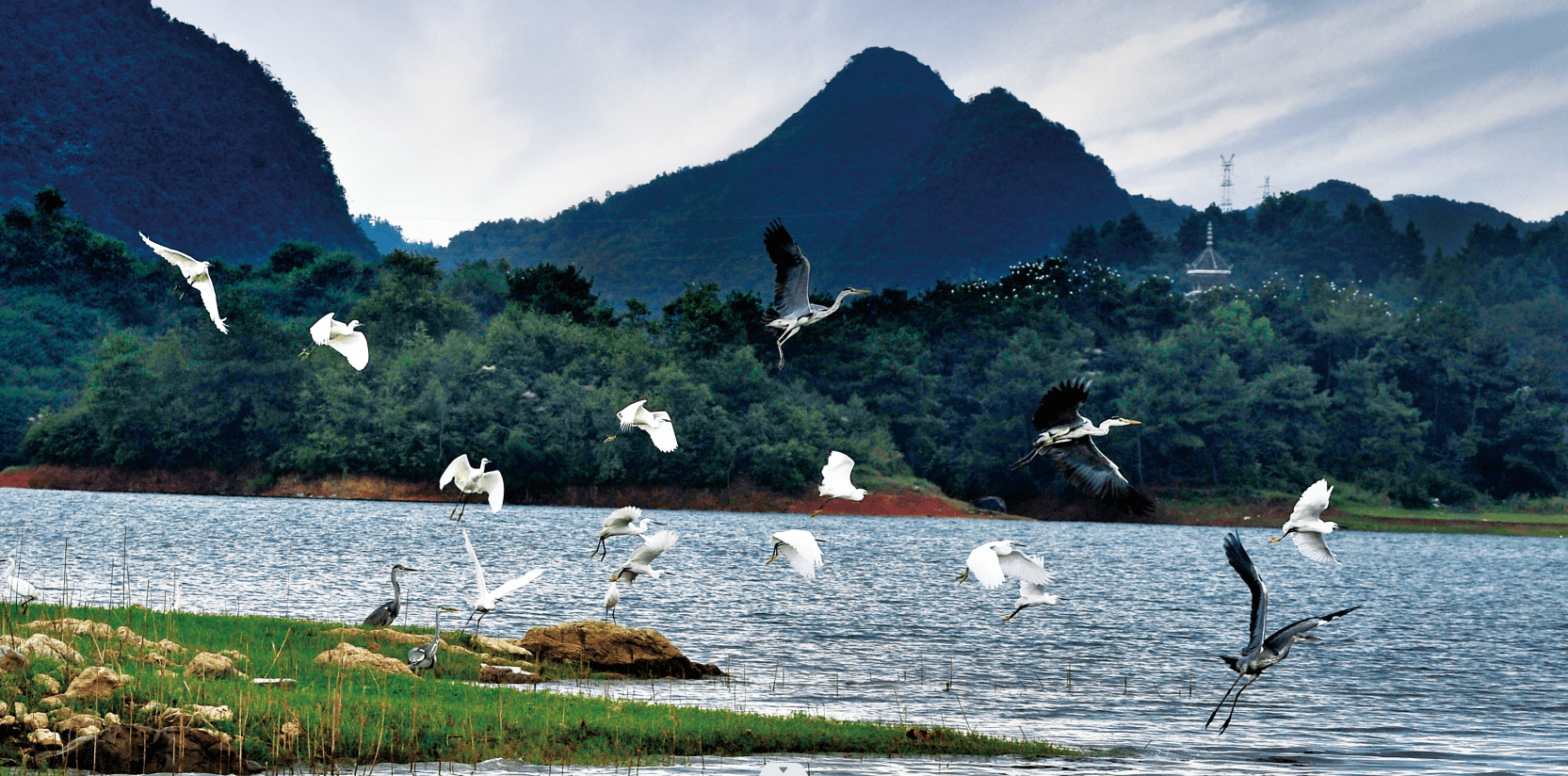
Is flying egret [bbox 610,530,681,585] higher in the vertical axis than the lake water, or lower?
higher

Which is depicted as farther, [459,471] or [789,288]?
[789,288]

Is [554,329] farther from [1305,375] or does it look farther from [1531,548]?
[1531,548]

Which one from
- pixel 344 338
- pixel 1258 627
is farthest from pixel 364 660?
pixel 1258 627

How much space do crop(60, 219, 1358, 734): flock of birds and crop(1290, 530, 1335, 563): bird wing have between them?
0.05 feet

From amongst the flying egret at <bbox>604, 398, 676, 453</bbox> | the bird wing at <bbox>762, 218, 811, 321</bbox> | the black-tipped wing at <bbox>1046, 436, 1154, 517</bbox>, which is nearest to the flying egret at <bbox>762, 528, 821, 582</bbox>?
the flying egret at <bbox>604, 398, 676, 453</bbox>

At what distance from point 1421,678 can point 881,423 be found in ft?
281

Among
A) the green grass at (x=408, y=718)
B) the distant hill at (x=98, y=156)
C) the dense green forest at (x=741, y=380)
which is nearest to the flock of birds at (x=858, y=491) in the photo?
the green grass at (x=408, y=718)

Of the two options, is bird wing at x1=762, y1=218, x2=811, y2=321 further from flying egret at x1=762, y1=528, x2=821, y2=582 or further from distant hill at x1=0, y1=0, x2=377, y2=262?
distant hill at x1=0, y1=0, x2=377, y2=262

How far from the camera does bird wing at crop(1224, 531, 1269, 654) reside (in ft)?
42.3

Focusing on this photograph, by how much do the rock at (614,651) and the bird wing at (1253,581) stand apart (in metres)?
14.2

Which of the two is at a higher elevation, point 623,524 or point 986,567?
point 623,524

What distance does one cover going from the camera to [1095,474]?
1794 cm

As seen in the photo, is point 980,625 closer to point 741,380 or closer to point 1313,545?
point 1313,545

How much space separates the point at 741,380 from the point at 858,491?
314ft
